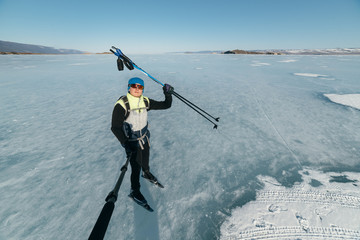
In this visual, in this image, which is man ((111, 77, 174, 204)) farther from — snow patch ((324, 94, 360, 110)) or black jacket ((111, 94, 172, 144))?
snow patch ((324, 94, 360, 110))

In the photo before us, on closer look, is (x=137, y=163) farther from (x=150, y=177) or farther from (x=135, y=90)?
(x=135, y=90)

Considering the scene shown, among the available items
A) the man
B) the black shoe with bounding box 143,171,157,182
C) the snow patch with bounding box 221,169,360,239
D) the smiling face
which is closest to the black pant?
A: the man

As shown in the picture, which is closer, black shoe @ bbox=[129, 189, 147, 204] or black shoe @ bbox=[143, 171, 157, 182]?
black shoe @ bbox=[129, 189, 147, 204]

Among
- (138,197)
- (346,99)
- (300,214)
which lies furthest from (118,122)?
(346,99)

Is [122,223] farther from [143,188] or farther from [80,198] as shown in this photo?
[80,198]

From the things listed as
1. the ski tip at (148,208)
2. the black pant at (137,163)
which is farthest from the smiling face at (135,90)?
the ski tip at (148,208)

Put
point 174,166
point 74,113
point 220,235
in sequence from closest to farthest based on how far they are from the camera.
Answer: point 220,235 → point 174,166 → point 74,113

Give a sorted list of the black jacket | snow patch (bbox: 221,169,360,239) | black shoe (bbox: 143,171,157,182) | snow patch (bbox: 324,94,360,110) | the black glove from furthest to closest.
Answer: snow patch (bbox: 324,94,360,110) < black shoe (bbox: 143,171,157,182) < the black glove < the black jacket < snow patch (bbox: 221,169,360,239)

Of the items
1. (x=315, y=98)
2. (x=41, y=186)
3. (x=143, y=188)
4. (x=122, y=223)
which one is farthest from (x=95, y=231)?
(x=315, y=98)
